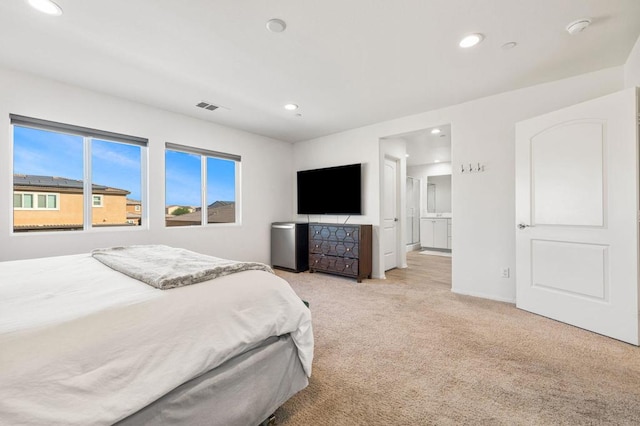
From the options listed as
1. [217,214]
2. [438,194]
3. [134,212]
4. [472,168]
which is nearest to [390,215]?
[472,168]

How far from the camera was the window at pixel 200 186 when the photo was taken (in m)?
3.96

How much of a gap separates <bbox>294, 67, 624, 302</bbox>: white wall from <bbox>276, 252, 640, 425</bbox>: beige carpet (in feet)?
1.70

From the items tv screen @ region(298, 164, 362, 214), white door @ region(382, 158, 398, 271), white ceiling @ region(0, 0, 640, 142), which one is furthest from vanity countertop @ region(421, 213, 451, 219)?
white ceiling @ region(0, 0, 640, 142)

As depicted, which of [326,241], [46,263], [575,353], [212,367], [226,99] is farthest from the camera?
[326,241]

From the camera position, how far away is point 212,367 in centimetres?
115

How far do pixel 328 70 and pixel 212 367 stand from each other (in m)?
2.63

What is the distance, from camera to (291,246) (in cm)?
479

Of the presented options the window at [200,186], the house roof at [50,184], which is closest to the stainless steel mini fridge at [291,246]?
the window at [200,186]

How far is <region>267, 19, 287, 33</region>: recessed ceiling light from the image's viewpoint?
2.02 m

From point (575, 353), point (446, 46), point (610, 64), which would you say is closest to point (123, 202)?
point (446, 46)

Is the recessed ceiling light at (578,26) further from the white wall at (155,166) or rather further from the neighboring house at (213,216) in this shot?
the neighboring house at (213,216)

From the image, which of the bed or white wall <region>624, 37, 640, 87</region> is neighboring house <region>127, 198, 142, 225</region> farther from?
white wall <region>624, 37, 640, 87</region>

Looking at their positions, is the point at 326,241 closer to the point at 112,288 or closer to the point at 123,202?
the point at 123,202

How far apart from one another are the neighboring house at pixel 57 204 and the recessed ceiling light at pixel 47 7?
1.79 metres
